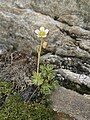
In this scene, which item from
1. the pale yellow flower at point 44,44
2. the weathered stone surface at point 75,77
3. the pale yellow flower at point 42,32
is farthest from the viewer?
the pale yellow flower at point 44,44

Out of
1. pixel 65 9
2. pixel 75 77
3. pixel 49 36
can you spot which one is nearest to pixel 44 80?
pixel 75 77

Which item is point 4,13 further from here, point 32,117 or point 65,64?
point 32,117

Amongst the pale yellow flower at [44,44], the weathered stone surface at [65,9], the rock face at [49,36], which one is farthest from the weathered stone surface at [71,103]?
the weathered stone surface at [65,9]

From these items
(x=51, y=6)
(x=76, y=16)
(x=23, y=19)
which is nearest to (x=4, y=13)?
(x=23, y=19)

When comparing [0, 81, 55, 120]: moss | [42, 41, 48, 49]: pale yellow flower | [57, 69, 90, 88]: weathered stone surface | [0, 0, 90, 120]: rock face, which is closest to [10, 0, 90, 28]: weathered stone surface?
[0, 0, 90, 120]: rock face

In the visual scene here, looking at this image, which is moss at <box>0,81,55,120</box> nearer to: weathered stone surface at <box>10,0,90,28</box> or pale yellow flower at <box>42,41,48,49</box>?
pale yellow flower at <box>42,41,48,49</box>

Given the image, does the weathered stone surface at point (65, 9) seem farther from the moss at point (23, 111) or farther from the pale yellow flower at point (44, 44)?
the moss at point (23, 111)
